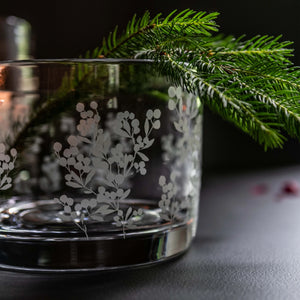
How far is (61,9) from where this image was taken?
1.29 metres

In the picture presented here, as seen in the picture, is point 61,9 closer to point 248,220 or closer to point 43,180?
point 43,180

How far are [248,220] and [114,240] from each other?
0.31 metres

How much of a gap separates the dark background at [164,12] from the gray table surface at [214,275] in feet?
2.17

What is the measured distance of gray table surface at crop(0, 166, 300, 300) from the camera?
41cm

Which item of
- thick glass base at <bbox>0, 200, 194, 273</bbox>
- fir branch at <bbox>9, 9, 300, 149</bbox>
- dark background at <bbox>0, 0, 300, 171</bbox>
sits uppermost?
dark background at <bbox>0, 0, 300, 171</bbox>

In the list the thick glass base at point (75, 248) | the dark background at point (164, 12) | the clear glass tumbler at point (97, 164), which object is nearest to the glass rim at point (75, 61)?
the clear glass tumbler at point (97, 164)

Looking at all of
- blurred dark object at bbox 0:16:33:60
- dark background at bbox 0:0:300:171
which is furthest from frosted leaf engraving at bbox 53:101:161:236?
dark background at bbox 0:0:300:171

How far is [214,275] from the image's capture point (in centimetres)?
46

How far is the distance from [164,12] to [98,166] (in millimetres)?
911

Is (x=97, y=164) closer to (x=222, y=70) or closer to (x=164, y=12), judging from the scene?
(x=222, y=70)

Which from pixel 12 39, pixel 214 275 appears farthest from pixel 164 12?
pixel 214 275

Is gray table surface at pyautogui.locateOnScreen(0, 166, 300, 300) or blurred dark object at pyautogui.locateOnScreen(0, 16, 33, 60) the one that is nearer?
gray table surface at pyautogui.locateOnScreen(0, 166, 300, 300)

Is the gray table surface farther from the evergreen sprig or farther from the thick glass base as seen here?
the evergreen sprig

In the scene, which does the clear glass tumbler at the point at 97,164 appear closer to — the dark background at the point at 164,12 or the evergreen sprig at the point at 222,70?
the evergreen sprig at the point at 222,70
